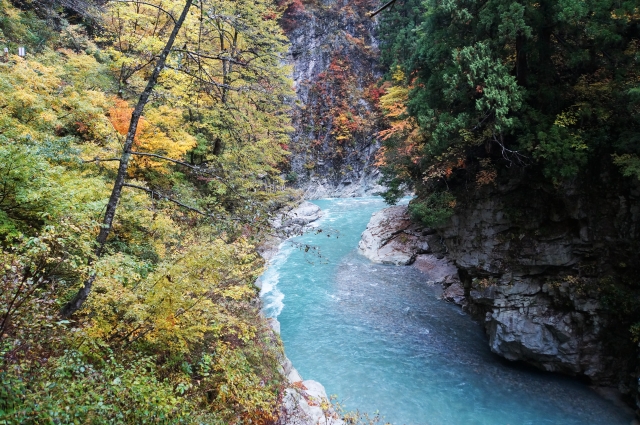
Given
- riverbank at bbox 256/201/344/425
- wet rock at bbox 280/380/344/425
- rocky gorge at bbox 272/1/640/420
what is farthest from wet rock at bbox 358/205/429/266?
wet rock at bbox 280/380/344/425

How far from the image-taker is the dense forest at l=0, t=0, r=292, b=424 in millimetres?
2850

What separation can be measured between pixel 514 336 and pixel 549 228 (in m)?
3.51

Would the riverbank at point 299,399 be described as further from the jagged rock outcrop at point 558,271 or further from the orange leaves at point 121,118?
the jagged rock outcrop at point 558,271

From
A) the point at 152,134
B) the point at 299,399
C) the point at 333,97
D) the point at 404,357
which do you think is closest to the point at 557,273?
the point at 404,357

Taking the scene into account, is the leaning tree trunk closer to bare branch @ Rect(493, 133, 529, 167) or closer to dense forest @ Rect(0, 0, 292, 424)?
dense forest @ Rect(0, 0, 292, 424)

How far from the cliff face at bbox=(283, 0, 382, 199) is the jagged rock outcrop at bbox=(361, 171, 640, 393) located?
82.0 feet

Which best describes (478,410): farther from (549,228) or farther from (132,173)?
(132,173)

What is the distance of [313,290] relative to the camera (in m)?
15.2

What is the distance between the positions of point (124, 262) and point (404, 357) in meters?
9.02

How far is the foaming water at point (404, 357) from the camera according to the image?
350 inches

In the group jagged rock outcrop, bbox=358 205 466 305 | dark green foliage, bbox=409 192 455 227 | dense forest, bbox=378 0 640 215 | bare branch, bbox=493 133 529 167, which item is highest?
dense forest, bbox=378 0 640 215

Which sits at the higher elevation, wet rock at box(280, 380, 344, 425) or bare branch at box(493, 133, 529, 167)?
bare branch at box(493, 133, 529, 167)

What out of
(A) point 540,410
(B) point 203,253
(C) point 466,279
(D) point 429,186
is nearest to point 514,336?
(A) point 540,410

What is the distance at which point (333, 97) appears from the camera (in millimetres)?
40250
